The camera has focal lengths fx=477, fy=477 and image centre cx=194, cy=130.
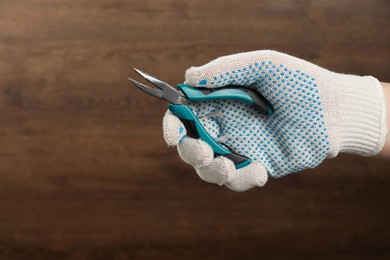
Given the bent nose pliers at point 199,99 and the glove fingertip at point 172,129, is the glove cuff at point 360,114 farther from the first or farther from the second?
the glove fingertip at point 172,129

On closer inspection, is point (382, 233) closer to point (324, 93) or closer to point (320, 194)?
point (320, 194)

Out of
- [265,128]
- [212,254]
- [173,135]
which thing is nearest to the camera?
[173,135]

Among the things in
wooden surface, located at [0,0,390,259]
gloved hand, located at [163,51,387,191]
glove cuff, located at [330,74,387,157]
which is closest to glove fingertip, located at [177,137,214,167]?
gloved hand, located at [163,51,387,191]

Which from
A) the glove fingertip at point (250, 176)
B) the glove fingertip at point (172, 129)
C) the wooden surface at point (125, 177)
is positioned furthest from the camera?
the wooden surface at point (125, 177)

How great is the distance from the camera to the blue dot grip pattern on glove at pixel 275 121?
684mm

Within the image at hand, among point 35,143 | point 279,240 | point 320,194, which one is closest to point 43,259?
point 35,143

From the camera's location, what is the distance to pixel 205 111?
69 cm

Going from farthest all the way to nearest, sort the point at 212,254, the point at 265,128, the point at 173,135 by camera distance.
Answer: the point at 212,254 → the point at 265,128 → the point at 173,135

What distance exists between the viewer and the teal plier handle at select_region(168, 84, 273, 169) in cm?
63

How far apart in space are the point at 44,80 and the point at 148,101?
27 cm

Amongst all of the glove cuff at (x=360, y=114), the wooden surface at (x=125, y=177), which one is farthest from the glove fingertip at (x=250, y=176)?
the wooden surface at (x=125, y=177)

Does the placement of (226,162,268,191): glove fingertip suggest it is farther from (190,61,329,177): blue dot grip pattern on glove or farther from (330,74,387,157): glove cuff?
(330,74,387,157): glove cuff

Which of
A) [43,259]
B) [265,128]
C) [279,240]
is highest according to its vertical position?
[265,128]

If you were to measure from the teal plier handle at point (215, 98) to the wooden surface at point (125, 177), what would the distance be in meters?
0.49
